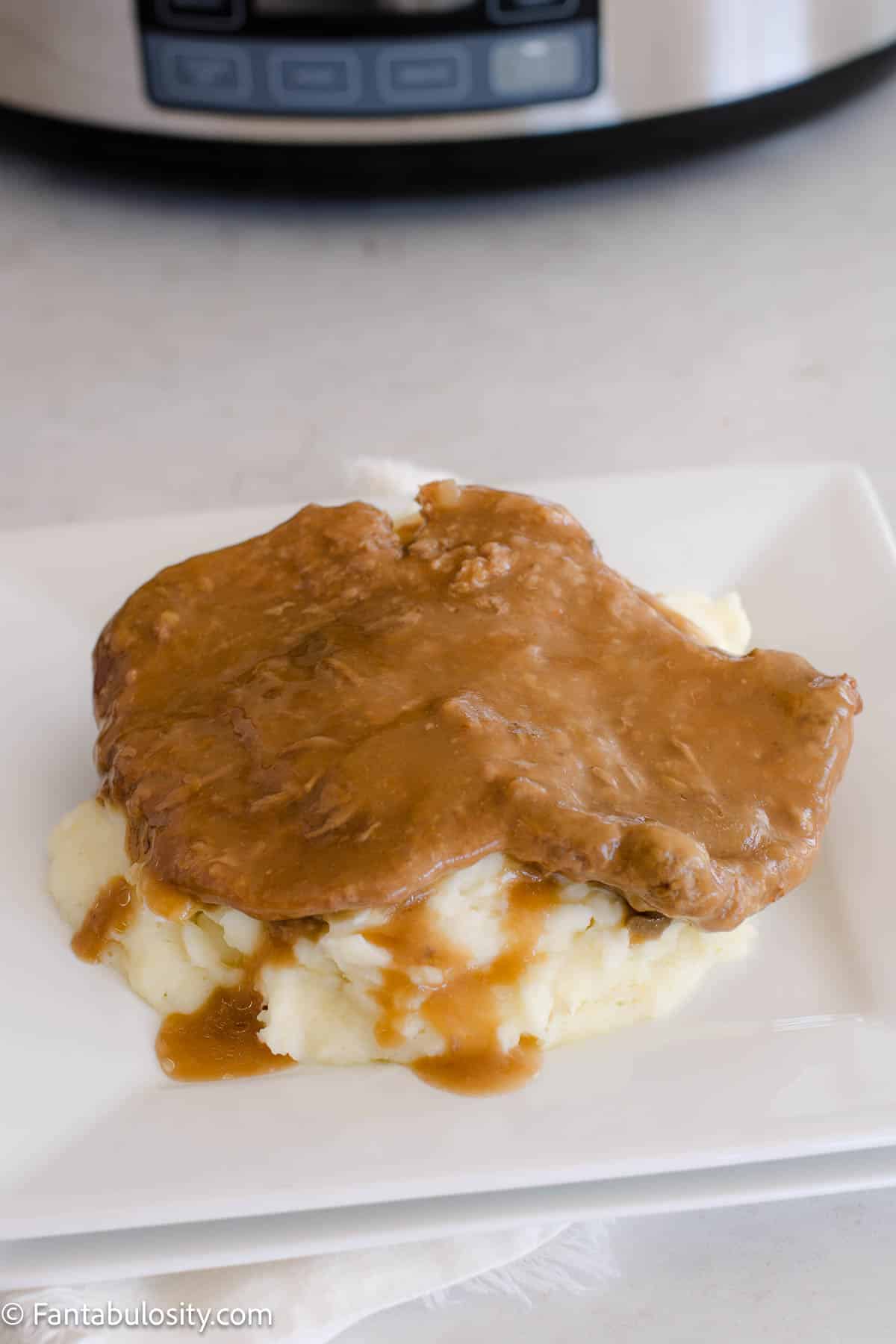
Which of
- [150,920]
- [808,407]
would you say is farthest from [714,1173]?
[808,407]

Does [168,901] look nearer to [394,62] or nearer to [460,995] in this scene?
[460,995]

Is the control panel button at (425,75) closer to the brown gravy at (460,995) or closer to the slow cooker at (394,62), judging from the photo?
the slow cooker at (394,62)

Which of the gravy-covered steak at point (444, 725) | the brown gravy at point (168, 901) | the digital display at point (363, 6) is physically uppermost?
the digital display at point (363, 6)

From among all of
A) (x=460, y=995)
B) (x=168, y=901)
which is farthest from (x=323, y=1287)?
(x=168, y=901)

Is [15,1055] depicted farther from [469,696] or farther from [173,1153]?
[469,696]

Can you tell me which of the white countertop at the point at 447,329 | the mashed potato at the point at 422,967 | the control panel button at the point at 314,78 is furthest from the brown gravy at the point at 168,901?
the control panel button at the point at 314,78
